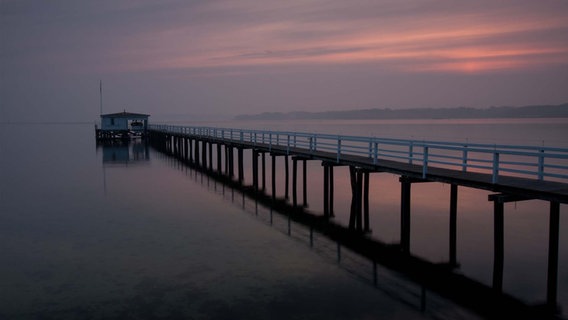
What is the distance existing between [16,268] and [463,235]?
1357 cm

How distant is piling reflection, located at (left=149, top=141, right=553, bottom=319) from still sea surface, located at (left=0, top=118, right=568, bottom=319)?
0.09m

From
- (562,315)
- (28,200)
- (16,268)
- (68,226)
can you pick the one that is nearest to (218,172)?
(28,200)

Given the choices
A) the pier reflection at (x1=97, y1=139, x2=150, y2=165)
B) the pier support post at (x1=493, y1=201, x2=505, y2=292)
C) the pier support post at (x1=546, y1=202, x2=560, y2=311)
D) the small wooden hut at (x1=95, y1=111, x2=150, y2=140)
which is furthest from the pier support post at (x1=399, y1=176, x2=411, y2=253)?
the small wooden hut at (x1=95, y1=111, x2=150, y2=140)

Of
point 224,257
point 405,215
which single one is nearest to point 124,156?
point 224,257

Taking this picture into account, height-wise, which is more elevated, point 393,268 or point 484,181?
point 484,181

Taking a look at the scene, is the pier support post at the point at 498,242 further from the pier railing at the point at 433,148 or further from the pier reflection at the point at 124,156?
the pier reflection at the point at 124,156

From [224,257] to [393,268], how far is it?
179 inches

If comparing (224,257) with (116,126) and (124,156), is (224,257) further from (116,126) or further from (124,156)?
(116,126)

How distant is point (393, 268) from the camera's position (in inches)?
506

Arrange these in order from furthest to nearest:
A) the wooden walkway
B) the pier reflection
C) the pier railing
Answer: the pier reflection
the pier railing
the wooden walkway

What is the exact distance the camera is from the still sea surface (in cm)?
1034

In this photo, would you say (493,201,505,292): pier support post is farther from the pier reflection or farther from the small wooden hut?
the small wooden hut

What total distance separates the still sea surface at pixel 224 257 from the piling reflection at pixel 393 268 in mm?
91

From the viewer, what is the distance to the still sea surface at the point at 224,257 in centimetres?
1034
